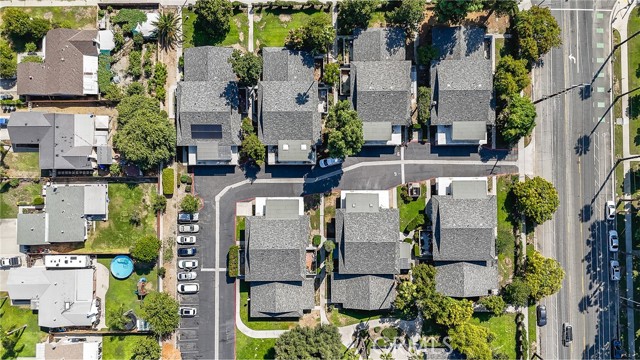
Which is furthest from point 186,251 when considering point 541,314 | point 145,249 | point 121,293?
point 541,314

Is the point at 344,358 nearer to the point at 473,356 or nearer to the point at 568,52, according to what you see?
the point at 473,356

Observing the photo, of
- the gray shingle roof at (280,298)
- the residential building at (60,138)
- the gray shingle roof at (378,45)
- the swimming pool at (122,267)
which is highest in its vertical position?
the gray shingle roof at (378,45)

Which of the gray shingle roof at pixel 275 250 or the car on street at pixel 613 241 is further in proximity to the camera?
the car on street at pixel 613 241

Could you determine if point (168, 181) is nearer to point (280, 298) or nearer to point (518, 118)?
point (280, 298)

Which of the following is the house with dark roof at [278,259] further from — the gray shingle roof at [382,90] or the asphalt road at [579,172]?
the asphalt road at [579,172]

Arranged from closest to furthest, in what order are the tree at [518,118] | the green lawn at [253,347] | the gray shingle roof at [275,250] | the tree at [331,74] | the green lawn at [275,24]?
the gray shingle roof at [275,250] → the tree at [518,118] → the tree at [331,74] → the green lawn at [253,347] → the green lawn at [275,24]

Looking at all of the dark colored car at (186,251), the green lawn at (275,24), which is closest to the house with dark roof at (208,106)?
the green lawn at (275,24)

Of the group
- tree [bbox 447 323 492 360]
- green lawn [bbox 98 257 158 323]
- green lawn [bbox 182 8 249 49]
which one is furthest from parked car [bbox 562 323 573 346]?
green lawn [bbox 182 8 249 49]
